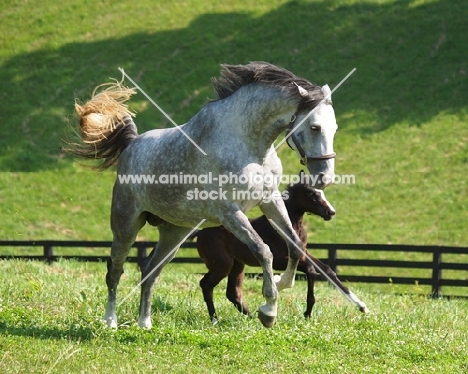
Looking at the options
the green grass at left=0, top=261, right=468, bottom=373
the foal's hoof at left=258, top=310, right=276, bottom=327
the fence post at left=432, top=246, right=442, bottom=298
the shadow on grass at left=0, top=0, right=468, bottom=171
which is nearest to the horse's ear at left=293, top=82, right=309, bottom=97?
the foal's hoof at left=258, top=310, right=276, bottom=327

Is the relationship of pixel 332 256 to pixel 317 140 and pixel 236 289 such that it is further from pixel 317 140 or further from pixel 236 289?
pixel 317 140

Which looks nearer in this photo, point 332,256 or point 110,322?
point 110,322

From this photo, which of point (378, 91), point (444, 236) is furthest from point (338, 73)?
point (444, 236)

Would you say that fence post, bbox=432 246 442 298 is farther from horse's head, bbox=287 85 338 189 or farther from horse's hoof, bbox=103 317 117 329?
horse's head, bbox=287 85 338 189

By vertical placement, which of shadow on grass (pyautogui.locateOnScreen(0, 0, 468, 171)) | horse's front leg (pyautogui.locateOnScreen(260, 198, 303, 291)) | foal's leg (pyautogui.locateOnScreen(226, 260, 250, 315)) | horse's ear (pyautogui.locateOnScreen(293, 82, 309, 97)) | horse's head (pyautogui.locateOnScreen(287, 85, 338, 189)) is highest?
shadow on grass (pyautogui.locateOnScreen(0, 0, 468, 171))

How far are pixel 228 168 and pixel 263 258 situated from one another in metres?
0.97

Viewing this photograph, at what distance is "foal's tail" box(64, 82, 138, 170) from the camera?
9094mm

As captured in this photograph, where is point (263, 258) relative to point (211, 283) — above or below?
above

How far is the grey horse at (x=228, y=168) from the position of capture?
7.07m

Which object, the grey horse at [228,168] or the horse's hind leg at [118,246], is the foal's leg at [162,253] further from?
the horse's hind leg at [118,246]

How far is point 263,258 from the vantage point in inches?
279

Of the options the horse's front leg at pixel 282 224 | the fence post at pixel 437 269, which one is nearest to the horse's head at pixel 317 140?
the horse's front leg at pixel 282 224

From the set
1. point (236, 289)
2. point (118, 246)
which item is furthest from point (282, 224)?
point (236, 289)

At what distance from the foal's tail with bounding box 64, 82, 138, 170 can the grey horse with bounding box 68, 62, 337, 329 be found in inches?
14.1
